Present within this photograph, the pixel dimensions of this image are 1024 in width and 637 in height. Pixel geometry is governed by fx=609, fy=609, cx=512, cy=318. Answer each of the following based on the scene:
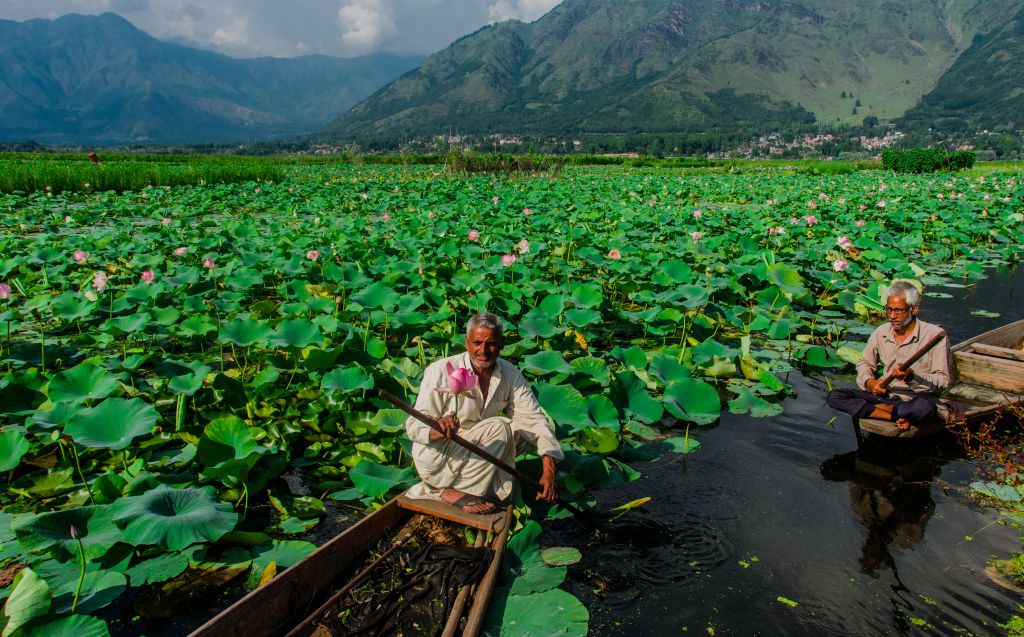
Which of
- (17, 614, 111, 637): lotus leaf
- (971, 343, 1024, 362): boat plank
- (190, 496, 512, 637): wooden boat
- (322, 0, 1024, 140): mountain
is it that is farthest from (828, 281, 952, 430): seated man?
(322, 0, 1024, 140): mountain

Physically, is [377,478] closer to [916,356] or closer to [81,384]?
[81,384]

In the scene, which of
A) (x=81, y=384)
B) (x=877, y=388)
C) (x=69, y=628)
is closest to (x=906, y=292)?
(x=877, y=388)

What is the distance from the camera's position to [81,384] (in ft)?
9.40

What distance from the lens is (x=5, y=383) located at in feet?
9.98

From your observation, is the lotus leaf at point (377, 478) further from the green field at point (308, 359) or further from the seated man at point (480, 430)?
the seated man at point (480, 430)

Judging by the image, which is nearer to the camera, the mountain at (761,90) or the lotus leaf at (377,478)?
the lotus leaf at (377,478)

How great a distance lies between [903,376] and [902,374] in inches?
4.0

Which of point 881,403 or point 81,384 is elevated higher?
point 81,384

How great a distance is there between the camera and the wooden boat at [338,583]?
1.73 meters

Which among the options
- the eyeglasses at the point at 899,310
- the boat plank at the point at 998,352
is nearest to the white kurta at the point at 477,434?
the eyeglasses at the point at 899,310

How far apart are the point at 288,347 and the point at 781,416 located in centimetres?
304

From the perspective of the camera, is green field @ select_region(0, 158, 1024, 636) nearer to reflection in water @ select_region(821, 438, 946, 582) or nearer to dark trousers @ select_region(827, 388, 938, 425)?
dark trousers @ select_region(827, 388, 938, 425)

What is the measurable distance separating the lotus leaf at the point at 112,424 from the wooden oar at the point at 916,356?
3529 millimetres

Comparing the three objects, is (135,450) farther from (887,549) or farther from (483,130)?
(483,130)
